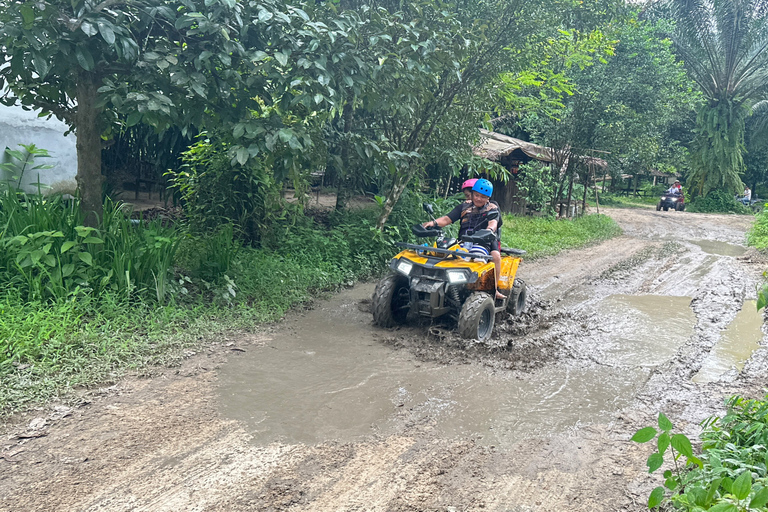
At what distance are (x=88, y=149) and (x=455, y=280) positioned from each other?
4204 millimetres

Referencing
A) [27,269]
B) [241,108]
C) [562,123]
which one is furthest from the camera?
[562,123]

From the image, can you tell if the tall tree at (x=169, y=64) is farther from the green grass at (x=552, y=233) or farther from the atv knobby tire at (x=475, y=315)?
the green grass at (x=552, y=233)

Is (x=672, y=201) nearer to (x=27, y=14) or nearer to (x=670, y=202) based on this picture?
(x=670, y=202)

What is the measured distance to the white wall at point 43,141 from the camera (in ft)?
28.4

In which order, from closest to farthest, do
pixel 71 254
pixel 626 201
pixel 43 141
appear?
pixel 71 254 → pixel 43 141 → pixel 626 201

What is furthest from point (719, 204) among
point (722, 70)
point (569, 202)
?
point (569, 202)

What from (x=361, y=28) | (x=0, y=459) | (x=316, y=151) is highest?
(x=361, y=28)

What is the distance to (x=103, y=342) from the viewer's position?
5074 millimetres

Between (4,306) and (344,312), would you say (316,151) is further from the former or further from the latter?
(4,306)

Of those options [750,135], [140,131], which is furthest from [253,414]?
[750,135]

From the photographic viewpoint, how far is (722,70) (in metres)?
28.1

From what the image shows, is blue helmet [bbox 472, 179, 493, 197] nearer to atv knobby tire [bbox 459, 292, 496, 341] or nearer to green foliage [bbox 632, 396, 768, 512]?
atv knobby tire [bbox 459, 292, 496, 341]

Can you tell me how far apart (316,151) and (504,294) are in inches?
142

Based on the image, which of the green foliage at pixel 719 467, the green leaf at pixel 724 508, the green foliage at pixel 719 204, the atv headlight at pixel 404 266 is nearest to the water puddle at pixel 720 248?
the atv headlight at pixel 404 266
